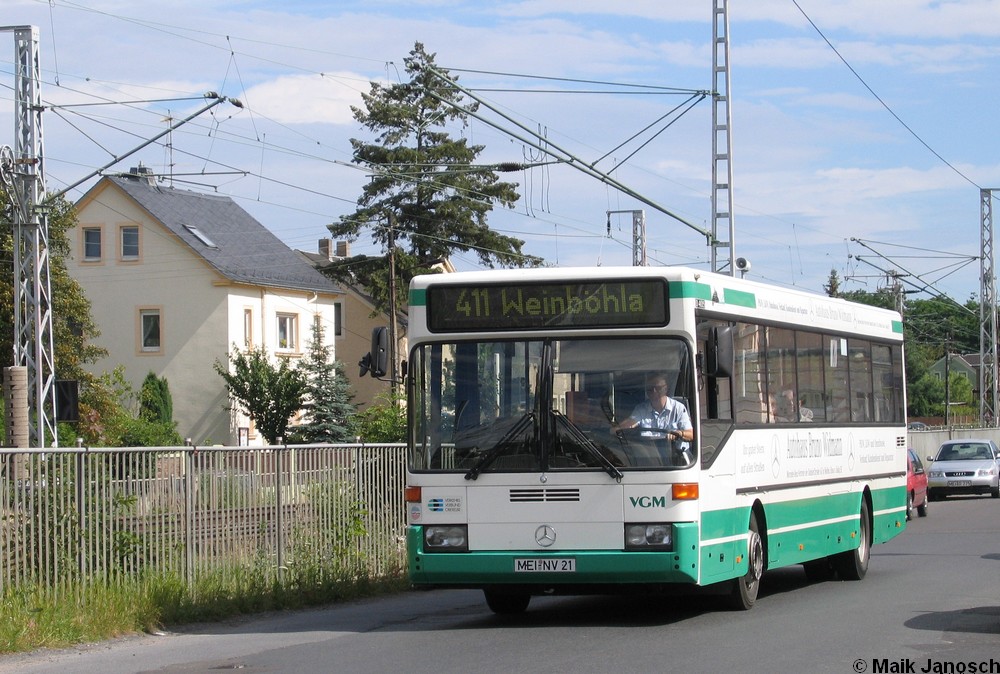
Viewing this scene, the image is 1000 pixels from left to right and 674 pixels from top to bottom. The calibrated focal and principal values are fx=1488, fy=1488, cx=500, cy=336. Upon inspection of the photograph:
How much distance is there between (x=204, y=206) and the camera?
67562 millimetres

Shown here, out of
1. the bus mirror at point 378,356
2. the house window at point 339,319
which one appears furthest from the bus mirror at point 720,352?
the house window at point 339,319

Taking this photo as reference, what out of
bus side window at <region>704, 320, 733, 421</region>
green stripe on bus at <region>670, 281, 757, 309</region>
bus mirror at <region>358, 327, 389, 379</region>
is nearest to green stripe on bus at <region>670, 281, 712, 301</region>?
green stripe on bus at <region>670, 281, 757, 309</region>

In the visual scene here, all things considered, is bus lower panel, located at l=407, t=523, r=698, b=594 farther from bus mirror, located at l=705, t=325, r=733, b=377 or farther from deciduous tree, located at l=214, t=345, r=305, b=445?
deciduous tree, located at l=214, t=345, r=305, b=445

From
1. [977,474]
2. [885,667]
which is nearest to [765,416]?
[885,667]

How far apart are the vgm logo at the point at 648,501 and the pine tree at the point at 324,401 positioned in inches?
1684

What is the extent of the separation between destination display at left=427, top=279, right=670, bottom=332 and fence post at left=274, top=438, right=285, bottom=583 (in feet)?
13.1

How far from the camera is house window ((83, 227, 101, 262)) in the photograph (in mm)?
62375

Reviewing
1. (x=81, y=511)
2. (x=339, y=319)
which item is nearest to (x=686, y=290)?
(x=81, y=511)

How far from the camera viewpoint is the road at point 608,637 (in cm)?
998

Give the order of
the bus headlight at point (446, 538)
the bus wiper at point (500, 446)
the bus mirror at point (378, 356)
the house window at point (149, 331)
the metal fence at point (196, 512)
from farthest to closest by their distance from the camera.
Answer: the house window at point (149, 331) < the metal fence at point (196, 512) < the bus mirror at point (378, 356) < the bus headlight at point (446, 538) < the bus wiper at point (500, 446)

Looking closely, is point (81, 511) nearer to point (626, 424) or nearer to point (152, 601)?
point (152, 601)

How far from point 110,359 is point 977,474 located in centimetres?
3717

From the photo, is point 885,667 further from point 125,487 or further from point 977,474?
point 977,474

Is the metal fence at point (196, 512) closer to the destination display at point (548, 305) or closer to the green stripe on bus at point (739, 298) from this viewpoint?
the destination display at point (548, 305)
